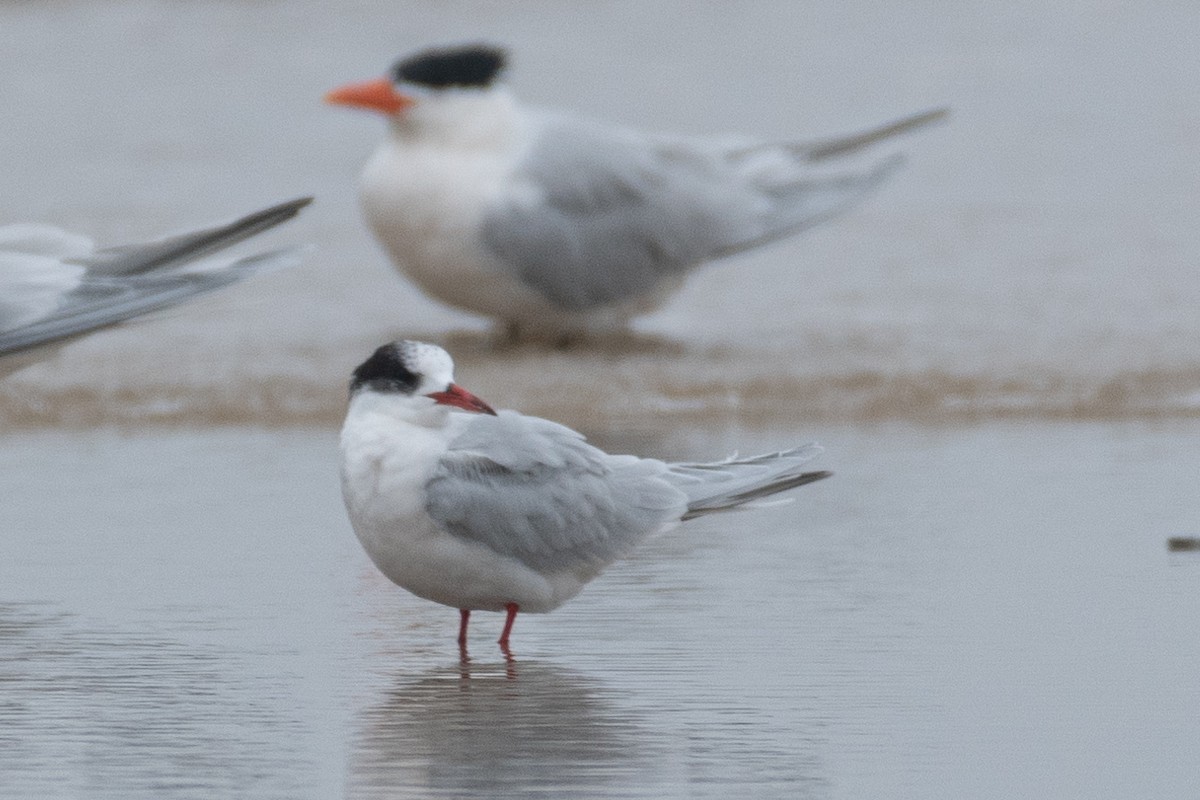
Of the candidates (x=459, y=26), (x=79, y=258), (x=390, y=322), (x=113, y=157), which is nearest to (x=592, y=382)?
(x=390, y=322)

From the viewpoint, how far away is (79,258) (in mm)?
4805

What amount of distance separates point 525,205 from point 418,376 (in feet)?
11.7

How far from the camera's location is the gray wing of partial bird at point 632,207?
7.25 m

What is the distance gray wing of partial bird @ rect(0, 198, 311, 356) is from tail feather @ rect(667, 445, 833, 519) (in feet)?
3.50

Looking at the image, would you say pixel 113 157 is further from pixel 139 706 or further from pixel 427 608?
pixel 139 706

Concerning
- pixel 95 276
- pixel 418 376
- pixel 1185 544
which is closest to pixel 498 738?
pixel 418 376

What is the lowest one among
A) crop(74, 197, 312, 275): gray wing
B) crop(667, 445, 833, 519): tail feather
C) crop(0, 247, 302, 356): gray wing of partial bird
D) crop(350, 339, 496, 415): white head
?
crop(667, 445, 833, 519): tail feather

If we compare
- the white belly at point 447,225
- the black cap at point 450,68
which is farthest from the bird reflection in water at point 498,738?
the black cap at point 450,68

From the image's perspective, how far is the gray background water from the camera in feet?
10.3

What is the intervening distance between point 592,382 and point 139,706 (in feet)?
11.7

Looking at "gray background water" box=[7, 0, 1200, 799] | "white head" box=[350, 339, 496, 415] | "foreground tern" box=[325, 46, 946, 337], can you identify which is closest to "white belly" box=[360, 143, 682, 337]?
"foreground tern" box=[325, 46, 946, 337]

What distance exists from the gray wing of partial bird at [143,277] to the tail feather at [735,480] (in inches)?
42.0

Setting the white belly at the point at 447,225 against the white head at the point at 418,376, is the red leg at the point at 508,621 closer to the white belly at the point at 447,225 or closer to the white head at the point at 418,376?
the white head at the point at 418,376

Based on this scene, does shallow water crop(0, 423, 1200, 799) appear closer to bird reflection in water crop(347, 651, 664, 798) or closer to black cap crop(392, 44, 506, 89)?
bird reflection in water crop(347, 651, 664, 798)
